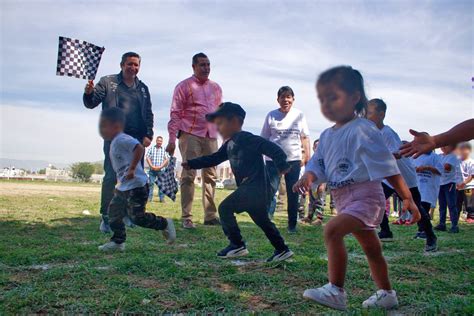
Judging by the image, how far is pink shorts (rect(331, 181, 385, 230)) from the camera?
2.86 m

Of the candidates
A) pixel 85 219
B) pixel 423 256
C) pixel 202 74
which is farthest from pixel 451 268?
pixel 85 219

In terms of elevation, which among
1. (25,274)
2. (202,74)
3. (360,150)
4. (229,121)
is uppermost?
(202,74)

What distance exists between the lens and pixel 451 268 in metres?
4.12

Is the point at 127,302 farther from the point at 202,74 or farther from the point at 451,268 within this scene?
the point at 202,74

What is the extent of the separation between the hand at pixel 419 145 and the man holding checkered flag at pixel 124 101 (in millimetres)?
4360

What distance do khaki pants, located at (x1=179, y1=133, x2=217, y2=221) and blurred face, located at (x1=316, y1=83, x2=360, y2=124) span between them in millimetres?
4156

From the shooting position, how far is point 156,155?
14.4 metres

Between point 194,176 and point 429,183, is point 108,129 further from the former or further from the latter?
point 429,183

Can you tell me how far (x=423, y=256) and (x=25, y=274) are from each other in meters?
3.72

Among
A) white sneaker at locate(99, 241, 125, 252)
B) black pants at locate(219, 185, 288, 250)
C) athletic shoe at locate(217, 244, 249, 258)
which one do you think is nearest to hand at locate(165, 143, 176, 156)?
white sneaker at locate(99, 241, 125, 252)

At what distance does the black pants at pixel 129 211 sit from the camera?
4.90 metres

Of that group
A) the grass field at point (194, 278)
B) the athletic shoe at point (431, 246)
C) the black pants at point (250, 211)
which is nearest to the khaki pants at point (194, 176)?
the grass field at point (194, 278)

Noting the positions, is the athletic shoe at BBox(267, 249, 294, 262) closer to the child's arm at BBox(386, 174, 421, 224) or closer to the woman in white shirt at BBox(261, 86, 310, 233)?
the child's arm at BBox(386, 174, 421, 224)

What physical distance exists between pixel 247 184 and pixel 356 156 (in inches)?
68.1
